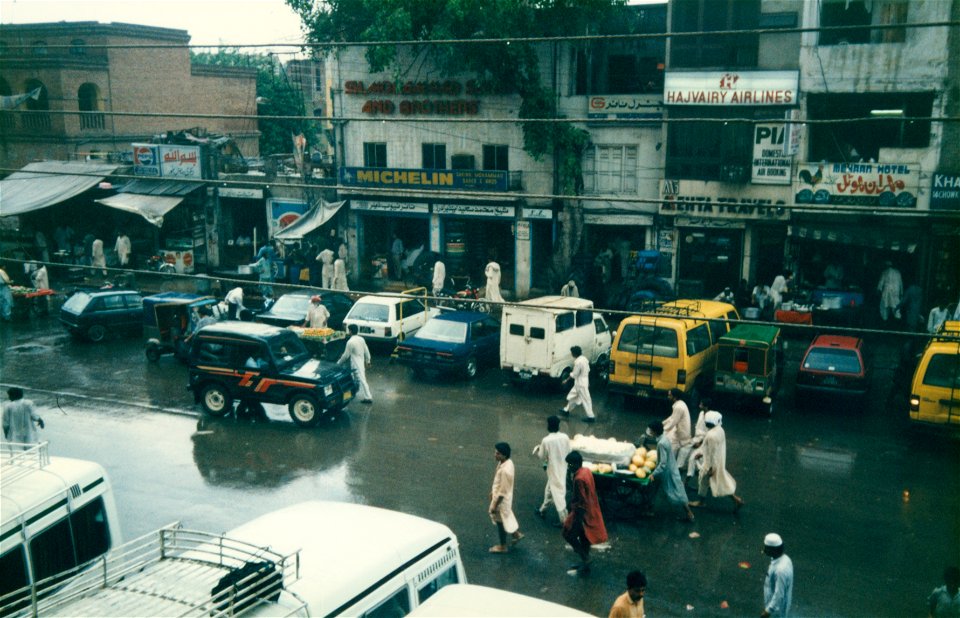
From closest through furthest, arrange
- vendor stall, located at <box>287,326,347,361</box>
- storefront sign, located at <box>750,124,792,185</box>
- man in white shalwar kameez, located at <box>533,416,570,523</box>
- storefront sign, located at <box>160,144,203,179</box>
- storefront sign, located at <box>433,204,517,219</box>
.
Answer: man in white shalwar kameez, located at <box>533,416,570,523</box>, vendor stall, located at <box>287,326,347,361</box>, storefront sign, located at <box>750,124,792,185</box>, storefront sign, located at <box>160,144,203,179</box>, storefront sign, located at <box>433,204,517,219</box>

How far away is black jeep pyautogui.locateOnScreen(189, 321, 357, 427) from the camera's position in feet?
49.0

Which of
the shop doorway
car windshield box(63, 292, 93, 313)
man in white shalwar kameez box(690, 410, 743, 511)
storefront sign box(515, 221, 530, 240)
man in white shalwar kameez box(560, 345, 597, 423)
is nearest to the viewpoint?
man in white shalwar kameez box(690, 410, 743, 511)

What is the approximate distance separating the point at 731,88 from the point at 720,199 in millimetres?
3346

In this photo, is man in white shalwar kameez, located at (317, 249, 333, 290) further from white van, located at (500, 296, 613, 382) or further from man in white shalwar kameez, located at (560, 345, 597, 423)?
man in white shalwar kameez, located at (560, 345, 597, 423)

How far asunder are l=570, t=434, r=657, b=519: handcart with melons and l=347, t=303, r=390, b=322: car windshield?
9.73 m

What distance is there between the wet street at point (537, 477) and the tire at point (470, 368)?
232 mm

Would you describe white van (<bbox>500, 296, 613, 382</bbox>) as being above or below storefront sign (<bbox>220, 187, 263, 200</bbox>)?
below

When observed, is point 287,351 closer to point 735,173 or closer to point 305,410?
point 305,410

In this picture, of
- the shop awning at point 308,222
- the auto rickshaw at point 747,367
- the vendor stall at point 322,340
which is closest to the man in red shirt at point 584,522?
the auto rickshaw at point 747,367

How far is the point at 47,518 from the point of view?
6.42m

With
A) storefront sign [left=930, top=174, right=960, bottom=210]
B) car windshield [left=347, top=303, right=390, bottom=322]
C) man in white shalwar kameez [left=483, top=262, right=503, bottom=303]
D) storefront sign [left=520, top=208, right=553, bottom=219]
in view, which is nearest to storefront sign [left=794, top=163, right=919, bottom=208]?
storefront sign [left=930, top=174, right=960, bottom=210]

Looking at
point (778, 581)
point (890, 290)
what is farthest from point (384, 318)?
point (890, 290)

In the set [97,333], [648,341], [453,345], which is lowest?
[97,333]

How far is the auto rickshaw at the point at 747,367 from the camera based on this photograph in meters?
15.0
